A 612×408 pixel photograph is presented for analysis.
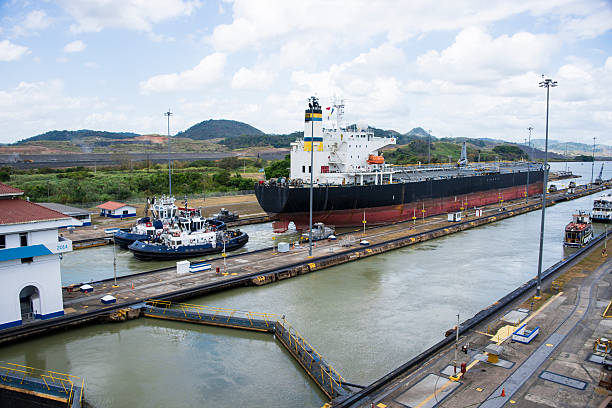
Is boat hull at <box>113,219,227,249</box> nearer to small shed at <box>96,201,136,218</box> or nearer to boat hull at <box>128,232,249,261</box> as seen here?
boat hull at <box>128,232,249,261</box>

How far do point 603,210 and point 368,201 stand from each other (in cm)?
2356

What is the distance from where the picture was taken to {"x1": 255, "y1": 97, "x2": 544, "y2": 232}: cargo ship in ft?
116

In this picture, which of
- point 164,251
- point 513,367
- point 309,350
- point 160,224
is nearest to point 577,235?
point 513,367

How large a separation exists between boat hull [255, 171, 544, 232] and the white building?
759 inches

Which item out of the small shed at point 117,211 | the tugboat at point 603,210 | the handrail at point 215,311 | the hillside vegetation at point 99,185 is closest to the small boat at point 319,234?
the handrail at point 215,311

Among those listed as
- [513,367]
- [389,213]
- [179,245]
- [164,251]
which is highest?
[389,213]

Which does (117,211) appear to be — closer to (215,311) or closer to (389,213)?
(389,213)

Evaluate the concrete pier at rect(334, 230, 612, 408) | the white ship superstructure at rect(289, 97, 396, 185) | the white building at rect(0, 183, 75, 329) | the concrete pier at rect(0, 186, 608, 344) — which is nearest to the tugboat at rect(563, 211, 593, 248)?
the concrete pier at rect(0, 186, 608, 344)

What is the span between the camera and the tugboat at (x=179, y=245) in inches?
1054

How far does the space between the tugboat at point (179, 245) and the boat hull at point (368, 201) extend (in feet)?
22.6

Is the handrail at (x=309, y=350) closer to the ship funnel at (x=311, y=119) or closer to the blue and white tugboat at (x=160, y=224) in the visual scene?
the blue and white tugboat at (x=160, y=224)

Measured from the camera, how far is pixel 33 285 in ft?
51.2

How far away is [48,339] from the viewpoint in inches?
627

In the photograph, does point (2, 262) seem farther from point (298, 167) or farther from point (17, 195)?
point (298, 167)
